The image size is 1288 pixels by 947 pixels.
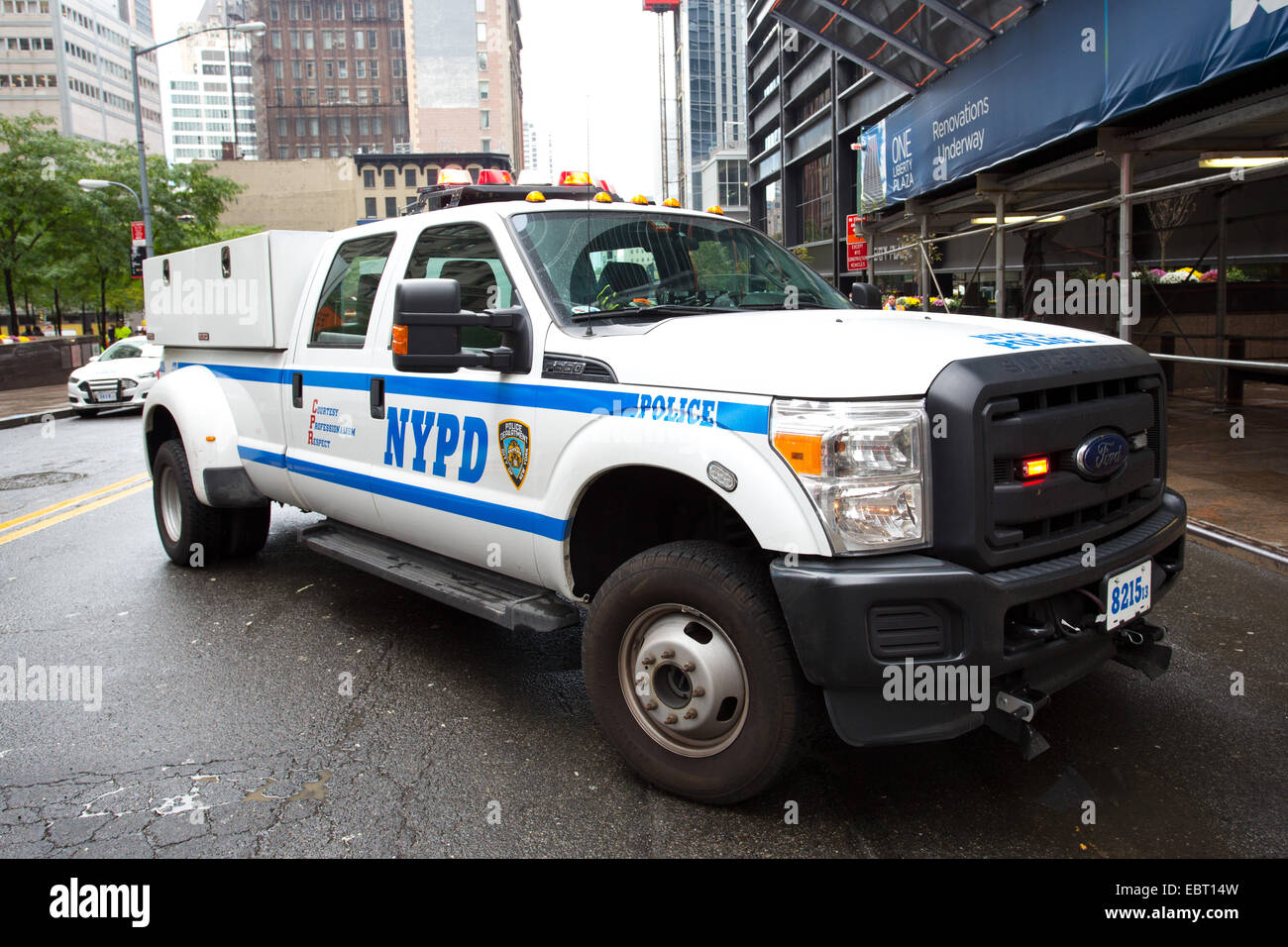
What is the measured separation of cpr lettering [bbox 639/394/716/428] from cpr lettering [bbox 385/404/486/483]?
98cm

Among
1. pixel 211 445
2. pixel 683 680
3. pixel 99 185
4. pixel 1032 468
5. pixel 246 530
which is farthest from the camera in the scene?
pixel 99 185

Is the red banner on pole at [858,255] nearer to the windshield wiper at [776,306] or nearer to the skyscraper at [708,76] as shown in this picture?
the windshield wiper at [776,306]

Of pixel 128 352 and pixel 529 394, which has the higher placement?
pixel 128 352

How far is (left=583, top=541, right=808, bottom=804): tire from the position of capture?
9.59 ft

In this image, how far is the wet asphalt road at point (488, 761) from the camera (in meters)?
3.04

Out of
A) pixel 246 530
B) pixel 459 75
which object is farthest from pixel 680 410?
pixel 459 75

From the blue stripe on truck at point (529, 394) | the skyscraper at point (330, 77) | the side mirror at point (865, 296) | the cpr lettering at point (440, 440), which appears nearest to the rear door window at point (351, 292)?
the blue stripe on truck at point (529, 394)

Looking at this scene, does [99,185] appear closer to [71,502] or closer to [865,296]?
[71,502]

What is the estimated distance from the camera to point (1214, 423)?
11656 mm

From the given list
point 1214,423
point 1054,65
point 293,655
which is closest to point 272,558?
point 293,655

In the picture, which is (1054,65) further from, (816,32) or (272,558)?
(272,558)

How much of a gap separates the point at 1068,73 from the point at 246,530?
7.69 metres

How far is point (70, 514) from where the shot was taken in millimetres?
8664

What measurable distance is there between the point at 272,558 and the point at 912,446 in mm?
5227
